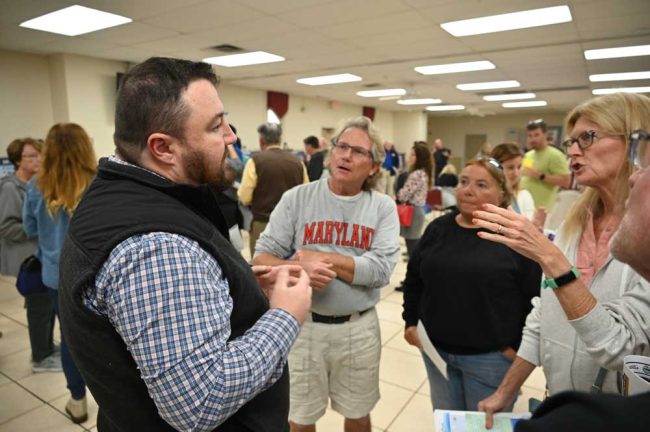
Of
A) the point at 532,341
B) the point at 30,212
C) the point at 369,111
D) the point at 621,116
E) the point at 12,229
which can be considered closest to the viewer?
the point at 621,116

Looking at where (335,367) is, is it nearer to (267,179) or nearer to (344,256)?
(344,256)

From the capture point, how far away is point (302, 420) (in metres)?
1.68

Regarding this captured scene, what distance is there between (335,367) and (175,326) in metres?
1.15

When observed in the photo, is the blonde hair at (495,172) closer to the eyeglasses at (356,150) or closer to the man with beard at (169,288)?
the eyeglasses at (356,150)

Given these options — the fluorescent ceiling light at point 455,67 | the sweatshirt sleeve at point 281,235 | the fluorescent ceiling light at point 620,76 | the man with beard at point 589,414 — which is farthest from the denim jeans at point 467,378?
the fluorescent ceiling light at point 620,76

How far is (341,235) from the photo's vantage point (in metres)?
1.68

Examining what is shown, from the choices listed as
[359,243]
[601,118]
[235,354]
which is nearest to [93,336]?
[235,354]

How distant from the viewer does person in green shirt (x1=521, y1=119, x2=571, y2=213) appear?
12.3ft

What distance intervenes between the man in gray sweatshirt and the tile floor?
2.16 ft

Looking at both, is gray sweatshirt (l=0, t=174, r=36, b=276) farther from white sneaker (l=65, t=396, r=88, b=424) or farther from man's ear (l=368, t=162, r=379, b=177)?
man's ear (l=368, t=162, r=379, b=177)

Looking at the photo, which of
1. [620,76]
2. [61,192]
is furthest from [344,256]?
[620,76]

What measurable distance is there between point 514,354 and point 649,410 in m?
→ 1.15

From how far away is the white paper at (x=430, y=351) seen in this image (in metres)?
1.55

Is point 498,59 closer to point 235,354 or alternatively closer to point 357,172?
point 357,172
